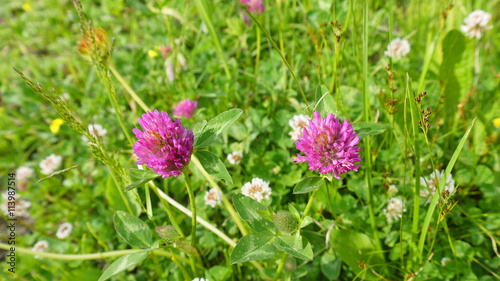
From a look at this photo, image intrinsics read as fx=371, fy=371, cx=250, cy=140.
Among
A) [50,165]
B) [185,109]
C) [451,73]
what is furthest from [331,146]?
[50,165]

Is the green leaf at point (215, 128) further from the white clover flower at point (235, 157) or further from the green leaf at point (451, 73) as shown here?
the green leaf at point (451, 73)

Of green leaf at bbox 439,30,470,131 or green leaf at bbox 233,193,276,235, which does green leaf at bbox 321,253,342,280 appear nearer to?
green leaf at bbox 233,193,276,235

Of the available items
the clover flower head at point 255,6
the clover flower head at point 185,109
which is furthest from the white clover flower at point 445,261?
the clover flower head at point 255,6

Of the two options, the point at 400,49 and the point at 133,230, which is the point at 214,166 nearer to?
the point at 133,230

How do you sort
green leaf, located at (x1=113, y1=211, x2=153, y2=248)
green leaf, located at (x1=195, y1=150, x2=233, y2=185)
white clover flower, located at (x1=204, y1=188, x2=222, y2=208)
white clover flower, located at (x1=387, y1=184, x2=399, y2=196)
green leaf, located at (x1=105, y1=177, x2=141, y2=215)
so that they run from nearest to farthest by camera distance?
1. green leaf, located at (x1=195, y1=150, x2=233, y2=185)
2. green leaf, located at (x1=113, y1=211, x2=153, y2=248)
3. white clover flower, located at (x1=387, y1=184, x2=399, y2=196)
4. white clover flower, located at (x1=204, y1=188, x2=222, y2=208)
5. green leaf, located at (x1=105, y1=177, x2=141, y2=215)

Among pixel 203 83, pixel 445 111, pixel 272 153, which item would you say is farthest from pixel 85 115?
pixel 445 111

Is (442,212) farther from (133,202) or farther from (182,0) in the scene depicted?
(182,0)

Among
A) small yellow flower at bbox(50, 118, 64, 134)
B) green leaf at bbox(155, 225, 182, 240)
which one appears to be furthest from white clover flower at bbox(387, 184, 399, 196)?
small yellow flower at bbox(50, 118, 64, 134)

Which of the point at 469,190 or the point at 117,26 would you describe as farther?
the point at 117,26
